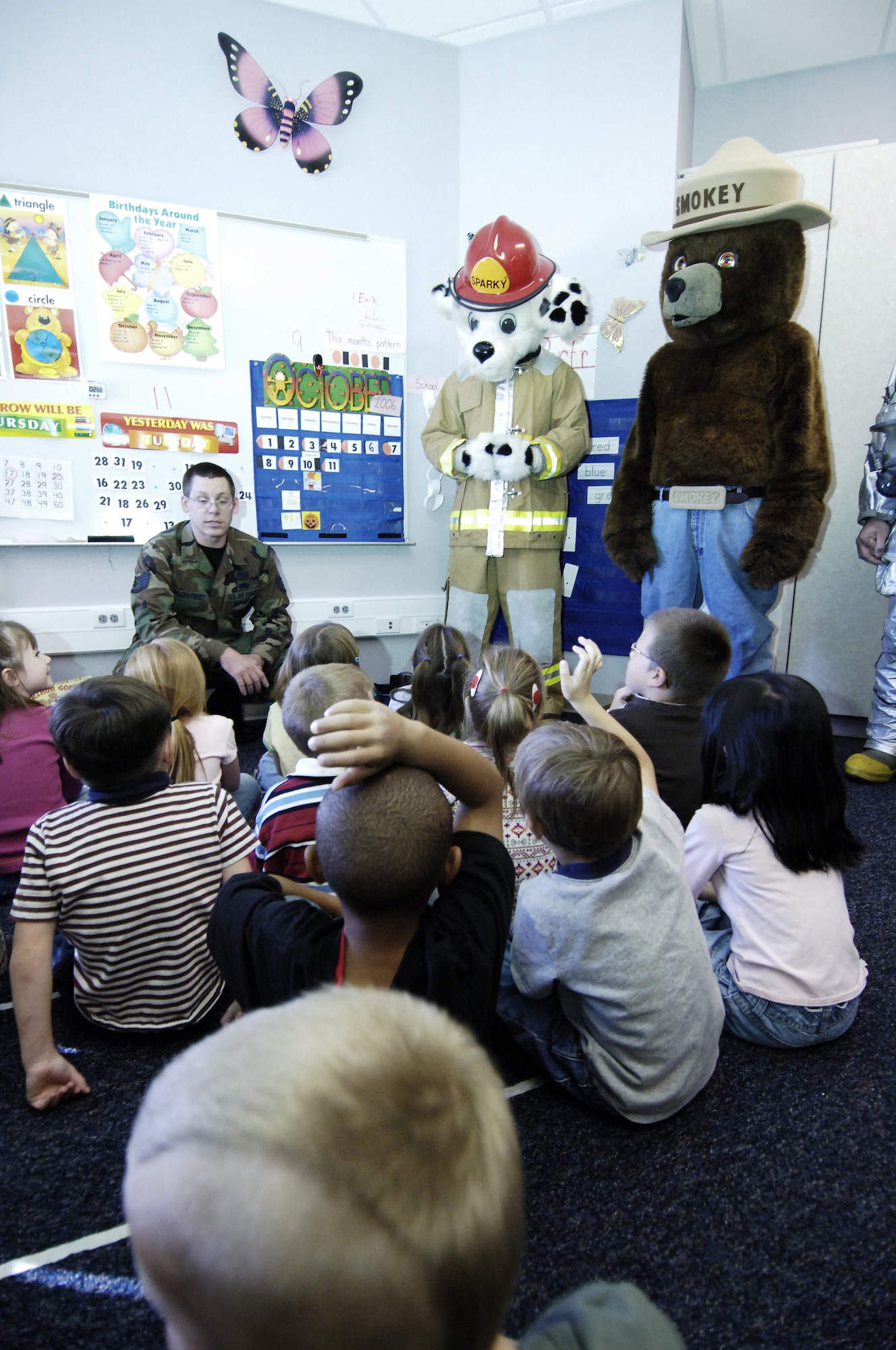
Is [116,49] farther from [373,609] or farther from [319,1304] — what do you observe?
[319,1304]

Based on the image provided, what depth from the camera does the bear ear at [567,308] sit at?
113 inches

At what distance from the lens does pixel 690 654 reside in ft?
5.70

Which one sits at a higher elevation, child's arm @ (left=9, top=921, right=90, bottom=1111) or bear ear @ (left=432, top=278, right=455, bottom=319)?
bear ear @ (left=432, top=278, right=455, bottom=319)

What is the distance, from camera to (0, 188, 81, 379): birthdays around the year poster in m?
2.82

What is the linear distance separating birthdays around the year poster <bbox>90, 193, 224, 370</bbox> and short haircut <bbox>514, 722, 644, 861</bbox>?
2750 mm

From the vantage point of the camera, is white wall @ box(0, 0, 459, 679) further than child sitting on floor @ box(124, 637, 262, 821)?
Yes

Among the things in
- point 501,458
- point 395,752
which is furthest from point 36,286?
point 395,752

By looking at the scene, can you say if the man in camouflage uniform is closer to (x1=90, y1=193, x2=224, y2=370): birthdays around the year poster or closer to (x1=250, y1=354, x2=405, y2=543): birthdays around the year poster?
(x1=250, y1=354, x2=405, y2=543): birthdays around the year poster

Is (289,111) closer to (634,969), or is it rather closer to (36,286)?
(36,286)

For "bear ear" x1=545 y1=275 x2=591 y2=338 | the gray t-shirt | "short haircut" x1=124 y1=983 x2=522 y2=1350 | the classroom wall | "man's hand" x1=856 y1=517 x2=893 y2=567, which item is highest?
the classroom wall

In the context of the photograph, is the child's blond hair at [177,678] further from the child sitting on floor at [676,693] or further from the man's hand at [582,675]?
the child sitting on floor at [676,693]

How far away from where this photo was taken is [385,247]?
133 inches

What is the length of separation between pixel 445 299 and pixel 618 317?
78cm

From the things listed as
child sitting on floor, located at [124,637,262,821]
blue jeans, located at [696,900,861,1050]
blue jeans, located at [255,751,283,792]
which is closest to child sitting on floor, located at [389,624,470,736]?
blue jeans, located at [255,751,283,792]
